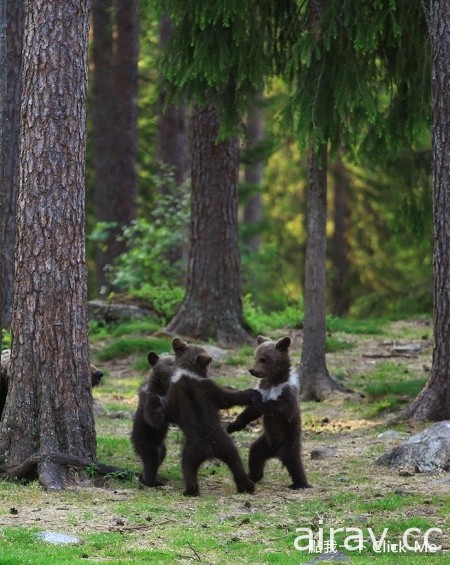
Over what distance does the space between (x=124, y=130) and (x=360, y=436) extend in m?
16.1

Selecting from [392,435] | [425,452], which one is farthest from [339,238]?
[425,452]

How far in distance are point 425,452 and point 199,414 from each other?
249 cm

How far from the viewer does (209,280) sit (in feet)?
65.4

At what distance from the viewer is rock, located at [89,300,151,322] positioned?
22.2 metres

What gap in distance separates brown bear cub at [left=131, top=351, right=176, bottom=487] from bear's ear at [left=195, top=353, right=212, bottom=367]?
0.94ft

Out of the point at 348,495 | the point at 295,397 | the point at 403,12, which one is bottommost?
the point at 348,495

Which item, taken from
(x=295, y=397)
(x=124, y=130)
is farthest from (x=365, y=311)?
(x=295, y=397)

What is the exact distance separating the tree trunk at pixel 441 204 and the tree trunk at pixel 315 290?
263 cm

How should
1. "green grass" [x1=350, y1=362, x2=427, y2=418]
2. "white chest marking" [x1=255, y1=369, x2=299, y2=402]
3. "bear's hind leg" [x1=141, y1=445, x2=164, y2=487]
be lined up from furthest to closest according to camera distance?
"green grass" [x1=350, y1=362, x2=427, y2=418]
"white chest marking" [x1=255, y1=369, x2=299, y2=402]
"bear's hind leg" [x1=141, y1=445, x2=164, y2=487]

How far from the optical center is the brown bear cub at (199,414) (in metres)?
10.8

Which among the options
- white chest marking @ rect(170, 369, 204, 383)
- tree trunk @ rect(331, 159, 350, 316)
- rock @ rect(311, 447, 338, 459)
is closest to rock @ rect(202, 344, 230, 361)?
rock @ rect(311, 447, 338, 459)

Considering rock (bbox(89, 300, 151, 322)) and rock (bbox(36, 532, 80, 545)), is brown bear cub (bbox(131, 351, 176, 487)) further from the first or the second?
rock (bbox(89, 300, 151, 322))

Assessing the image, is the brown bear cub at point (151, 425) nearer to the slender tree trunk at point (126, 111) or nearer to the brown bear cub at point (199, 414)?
the brown bear cub at point (199, 414)

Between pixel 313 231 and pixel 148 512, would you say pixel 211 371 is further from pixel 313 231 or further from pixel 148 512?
pixel 148 512
